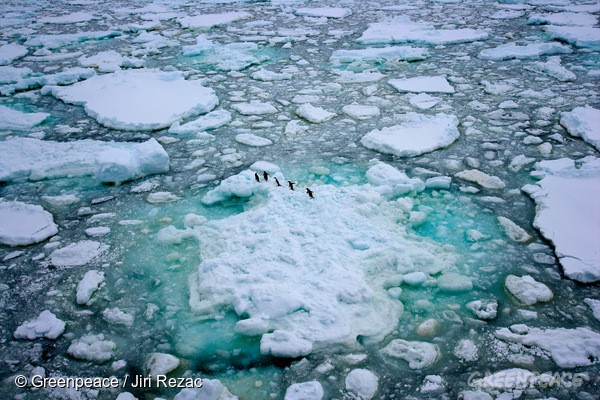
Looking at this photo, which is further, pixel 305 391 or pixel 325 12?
pixel 325 12

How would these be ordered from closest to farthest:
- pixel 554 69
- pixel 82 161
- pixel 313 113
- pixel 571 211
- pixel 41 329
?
pixel 41 329
pixel 571 211
pixel 82 161
pixel 313 113
pixel 554 69

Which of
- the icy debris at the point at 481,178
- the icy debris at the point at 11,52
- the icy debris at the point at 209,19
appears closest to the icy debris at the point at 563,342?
the icy debris at the point at 481,178

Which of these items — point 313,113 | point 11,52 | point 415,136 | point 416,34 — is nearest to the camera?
point 415,136

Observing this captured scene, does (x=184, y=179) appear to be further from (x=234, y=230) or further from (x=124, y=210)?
(x=234, y=230)

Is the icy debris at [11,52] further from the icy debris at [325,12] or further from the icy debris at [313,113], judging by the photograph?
the icy debris at [325,12]

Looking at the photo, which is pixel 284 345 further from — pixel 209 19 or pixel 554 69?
pixel 209 19

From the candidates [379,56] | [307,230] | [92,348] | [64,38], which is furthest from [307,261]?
[64,38]

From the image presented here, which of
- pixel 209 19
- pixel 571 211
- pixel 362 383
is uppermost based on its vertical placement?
pixel 209 19

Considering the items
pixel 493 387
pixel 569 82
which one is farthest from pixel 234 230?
pixel 569 82
